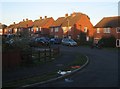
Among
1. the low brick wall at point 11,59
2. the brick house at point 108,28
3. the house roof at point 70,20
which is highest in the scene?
the house roof at point 70,20

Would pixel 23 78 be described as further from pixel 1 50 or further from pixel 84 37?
pixel 84 37

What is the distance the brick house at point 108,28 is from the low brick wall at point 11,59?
3712 cm

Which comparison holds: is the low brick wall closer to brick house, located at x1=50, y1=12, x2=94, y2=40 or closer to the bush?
the bush

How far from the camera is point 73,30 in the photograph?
225ft

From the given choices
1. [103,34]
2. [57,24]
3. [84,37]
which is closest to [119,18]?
[103,34]

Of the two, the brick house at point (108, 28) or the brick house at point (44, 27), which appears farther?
the brick house at point (44, 27)

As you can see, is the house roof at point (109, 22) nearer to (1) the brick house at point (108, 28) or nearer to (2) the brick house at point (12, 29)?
(1) the brick house at point (108, 28)

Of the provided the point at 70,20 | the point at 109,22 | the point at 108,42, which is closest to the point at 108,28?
the point at 109,22

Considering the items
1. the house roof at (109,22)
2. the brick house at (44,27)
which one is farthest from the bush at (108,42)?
the brick house at (44,27)

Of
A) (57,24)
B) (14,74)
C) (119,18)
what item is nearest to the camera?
(14,74)

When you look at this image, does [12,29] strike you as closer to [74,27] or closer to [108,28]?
[74,27]

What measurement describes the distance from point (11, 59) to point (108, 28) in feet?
139

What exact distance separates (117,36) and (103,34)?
412 cm

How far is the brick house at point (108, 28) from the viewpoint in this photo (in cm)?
5647
